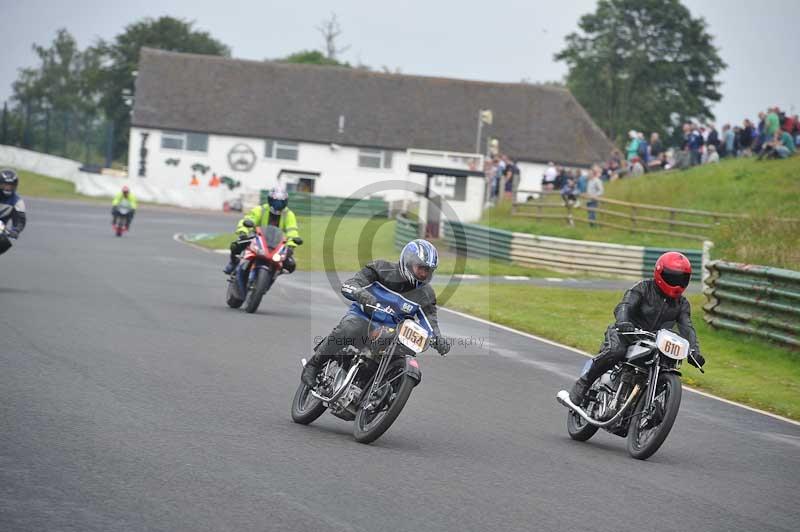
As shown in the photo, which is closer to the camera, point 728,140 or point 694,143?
point 728,140

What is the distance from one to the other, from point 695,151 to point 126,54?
190ft

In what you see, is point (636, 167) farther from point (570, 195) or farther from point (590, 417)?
point (590, 417)

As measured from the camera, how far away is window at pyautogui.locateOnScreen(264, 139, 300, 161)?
247 ft

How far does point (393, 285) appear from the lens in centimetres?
964

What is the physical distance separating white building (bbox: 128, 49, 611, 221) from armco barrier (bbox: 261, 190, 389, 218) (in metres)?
12.6

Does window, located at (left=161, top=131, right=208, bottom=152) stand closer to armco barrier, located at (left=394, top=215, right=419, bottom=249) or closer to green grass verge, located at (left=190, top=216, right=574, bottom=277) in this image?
green grass verge, located at (left=190, top=216, right=574, bottom=277)

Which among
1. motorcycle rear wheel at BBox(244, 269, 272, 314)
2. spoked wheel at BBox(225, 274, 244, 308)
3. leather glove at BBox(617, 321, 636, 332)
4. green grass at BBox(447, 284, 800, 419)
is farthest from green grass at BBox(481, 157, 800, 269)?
leather glove at BBox(617, 321, 636, 332)

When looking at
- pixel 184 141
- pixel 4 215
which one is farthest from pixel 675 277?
pixel 184 141

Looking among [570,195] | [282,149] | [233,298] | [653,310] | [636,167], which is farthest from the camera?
[282,149]

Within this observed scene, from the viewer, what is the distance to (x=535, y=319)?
22.2 meters

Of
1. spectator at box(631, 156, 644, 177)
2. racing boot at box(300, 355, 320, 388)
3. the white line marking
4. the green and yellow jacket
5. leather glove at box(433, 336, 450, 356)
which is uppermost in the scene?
spectator at box(631, 156, 644, 177)

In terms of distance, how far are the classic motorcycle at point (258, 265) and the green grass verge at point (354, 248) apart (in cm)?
1290

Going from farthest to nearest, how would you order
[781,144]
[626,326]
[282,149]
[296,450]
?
[282,149] < [781,144] < [626,326] < [296,450]

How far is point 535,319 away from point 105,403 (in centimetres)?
1336
